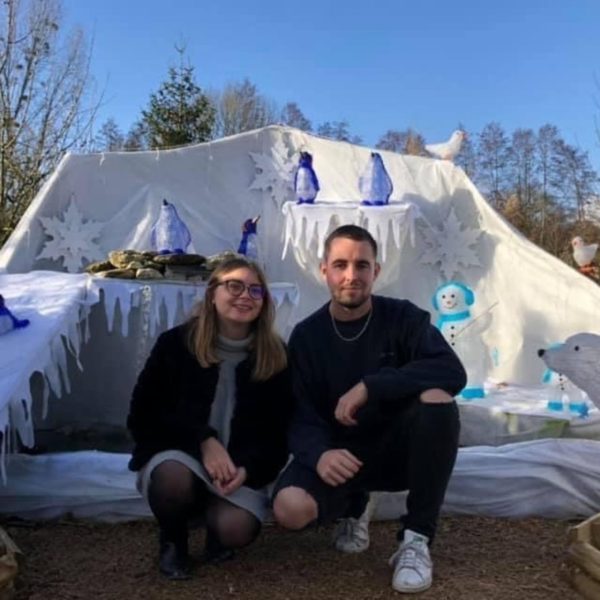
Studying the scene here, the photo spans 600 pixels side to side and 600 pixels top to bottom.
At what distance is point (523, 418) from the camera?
393 cm

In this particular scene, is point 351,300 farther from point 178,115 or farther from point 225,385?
point 178,115

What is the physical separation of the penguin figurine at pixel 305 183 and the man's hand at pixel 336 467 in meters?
3.02

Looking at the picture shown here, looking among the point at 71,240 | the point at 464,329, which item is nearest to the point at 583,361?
the point at 464,329

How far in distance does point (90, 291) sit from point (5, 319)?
2.53ft

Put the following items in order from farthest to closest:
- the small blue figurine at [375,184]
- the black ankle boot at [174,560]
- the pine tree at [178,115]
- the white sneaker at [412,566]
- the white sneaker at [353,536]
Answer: the pine tree at [178,115]
the small blue figurine at [375,184]
the white sneaker at [353,536]
the black ankle boot at [174,560]
the white sneaker at [412,566]

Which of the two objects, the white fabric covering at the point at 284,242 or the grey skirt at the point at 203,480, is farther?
the white fabric covering at the point at 284,242

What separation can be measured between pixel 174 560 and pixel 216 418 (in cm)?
41

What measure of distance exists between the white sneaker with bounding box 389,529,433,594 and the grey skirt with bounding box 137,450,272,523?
1.30 ft

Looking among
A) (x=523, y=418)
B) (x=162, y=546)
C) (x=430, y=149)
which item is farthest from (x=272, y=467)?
(x=430, y=149)

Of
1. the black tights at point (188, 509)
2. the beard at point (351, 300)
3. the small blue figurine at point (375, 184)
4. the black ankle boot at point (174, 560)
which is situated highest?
the small blue figurine at point (375, 184)

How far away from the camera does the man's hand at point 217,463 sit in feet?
6.71

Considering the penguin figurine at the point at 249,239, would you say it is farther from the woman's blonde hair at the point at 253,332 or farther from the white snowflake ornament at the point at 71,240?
the woman's blonde hair at the point at 253,332

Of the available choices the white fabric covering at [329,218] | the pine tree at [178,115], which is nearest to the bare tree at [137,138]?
the pine tree at [178,115]

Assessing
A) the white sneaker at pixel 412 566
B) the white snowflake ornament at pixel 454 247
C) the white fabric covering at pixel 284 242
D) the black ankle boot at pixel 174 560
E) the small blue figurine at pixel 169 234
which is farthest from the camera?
the white snowflake ornament at pixel 454 247
